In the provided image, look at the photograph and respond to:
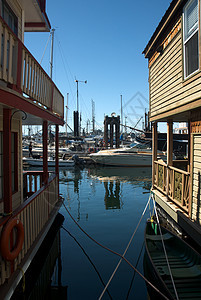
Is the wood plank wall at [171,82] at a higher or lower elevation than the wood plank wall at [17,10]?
lower

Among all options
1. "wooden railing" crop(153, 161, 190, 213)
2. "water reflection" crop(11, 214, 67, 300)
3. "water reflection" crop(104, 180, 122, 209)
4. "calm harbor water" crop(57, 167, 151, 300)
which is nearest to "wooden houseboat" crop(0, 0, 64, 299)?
"water reflection" crop(11, 214, 67, 300)

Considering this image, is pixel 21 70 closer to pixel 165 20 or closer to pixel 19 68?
pixel 19 68

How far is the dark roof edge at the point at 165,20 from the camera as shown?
734 centimetres

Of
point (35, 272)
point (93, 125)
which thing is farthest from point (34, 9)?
point (93, 125)

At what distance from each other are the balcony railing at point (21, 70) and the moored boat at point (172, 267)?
4705 millimetres

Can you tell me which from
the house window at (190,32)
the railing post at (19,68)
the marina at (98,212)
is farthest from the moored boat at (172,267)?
the house window at (190,32)

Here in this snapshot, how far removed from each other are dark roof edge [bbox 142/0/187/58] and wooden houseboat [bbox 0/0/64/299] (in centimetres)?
420

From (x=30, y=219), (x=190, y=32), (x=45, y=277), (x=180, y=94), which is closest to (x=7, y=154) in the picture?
(x=30, y=219)

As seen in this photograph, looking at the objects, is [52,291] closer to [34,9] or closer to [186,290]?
[186,290]

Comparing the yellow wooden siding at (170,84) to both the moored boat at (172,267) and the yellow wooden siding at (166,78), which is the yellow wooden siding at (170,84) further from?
the moored boat at (172,267)

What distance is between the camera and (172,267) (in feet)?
18.3

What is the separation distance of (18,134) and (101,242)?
4496mm

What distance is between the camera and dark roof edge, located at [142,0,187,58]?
7336 millimetres

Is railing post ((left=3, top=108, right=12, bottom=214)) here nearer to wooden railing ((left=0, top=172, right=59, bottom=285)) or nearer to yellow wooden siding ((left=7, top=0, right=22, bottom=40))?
wooden railing ((left=0, top=172, right=59, bottom=285))
